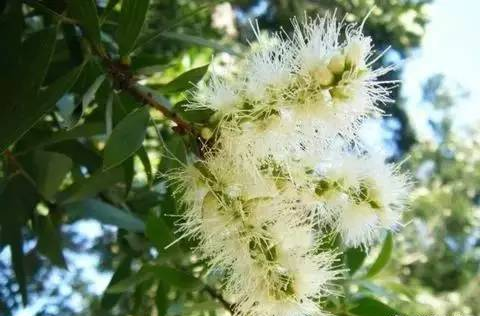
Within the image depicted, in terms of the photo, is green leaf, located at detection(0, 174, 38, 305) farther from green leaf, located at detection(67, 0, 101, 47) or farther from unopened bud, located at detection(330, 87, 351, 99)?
unopened bud, located at detection(330, 87, 351, 99)

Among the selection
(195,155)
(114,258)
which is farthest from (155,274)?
(114,258)

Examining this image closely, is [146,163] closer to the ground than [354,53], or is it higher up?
closer to the ground

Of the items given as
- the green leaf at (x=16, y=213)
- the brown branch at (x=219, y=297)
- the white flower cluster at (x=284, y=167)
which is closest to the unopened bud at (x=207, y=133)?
the white flower cluster at (x=284, y=167)

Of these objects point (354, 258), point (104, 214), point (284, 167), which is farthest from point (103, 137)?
point (284, 167)

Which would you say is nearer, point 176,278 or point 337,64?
point 337,64

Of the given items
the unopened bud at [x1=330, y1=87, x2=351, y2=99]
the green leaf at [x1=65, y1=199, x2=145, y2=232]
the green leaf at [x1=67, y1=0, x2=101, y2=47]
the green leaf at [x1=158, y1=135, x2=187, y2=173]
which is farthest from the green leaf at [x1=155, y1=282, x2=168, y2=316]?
the unopened bud at [x1=330, y1=87, x2=351, y2=99]

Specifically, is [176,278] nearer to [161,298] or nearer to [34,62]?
[161,298]

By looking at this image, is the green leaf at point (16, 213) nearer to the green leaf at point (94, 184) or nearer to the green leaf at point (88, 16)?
the green leaf at point (94, 184)
